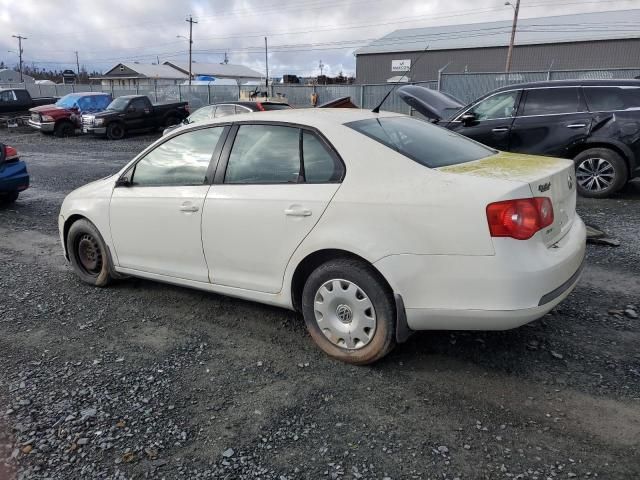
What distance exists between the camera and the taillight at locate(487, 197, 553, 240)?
2.77 m

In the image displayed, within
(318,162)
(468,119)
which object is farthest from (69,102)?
(318,162)

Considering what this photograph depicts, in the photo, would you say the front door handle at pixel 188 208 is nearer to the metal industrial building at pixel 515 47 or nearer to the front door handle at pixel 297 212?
the front door handle at pixel 297 212

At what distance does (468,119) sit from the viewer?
8.78m

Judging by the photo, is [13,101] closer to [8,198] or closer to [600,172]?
[8,198]

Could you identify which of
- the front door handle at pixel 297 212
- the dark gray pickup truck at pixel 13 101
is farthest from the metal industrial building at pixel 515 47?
the front door handle at pixel 297 212

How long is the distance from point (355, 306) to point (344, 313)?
0.12m

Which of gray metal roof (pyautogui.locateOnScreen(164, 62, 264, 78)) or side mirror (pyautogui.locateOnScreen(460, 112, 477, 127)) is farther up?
gray metal roof (pyautogui.locateOnScreen(164, 62, 264, 78))

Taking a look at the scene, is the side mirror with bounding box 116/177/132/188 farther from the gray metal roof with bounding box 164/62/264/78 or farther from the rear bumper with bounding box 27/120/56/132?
the gray metal roof with bounding box 164/62/264/78

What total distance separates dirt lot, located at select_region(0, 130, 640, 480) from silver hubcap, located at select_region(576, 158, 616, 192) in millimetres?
3705

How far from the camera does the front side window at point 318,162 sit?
3326 mm

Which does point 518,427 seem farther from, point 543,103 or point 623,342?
point 543,103

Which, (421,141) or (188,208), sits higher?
(421,141)

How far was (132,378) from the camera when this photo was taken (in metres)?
3.33

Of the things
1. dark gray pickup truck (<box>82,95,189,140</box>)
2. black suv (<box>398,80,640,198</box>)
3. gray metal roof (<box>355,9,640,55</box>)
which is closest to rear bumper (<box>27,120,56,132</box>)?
dark gray pickup truck (<box>82,95,189,140</box>)
